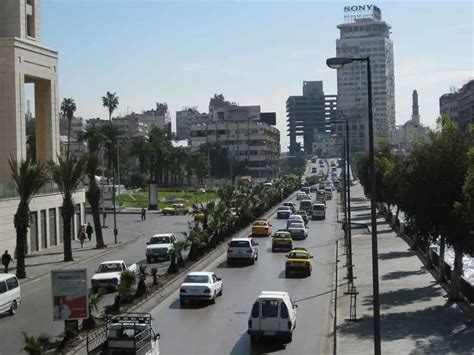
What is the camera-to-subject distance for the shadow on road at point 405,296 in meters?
28.3

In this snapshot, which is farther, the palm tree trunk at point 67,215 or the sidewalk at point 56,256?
the palm tree trunk at point 67,215

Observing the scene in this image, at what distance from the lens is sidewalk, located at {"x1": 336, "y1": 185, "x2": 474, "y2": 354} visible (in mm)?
21094

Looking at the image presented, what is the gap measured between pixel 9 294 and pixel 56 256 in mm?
20058

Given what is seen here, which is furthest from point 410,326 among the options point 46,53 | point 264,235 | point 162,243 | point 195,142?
point 195,142

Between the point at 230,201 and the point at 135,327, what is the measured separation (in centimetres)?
4090

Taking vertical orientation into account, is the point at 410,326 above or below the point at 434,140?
below

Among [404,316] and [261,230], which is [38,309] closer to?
[404,316]

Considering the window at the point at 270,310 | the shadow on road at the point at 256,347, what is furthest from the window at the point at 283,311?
the shadow on road at the point at 256,347

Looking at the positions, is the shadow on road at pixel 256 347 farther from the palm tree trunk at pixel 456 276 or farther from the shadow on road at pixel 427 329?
the palm tree trunk at pixel 456 276

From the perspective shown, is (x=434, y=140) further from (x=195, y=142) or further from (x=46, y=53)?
(x=195, y=142)

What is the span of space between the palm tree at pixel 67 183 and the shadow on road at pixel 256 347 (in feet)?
75.8

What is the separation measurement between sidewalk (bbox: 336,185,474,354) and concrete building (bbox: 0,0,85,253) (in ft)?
74.3

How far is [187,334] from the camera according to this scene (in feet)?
76.7

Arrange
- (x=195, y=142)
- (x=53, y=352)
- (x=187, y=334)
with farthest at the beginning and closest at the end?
(x=195, y=142) < (x=187, y=334) < (x=53, y=352)
